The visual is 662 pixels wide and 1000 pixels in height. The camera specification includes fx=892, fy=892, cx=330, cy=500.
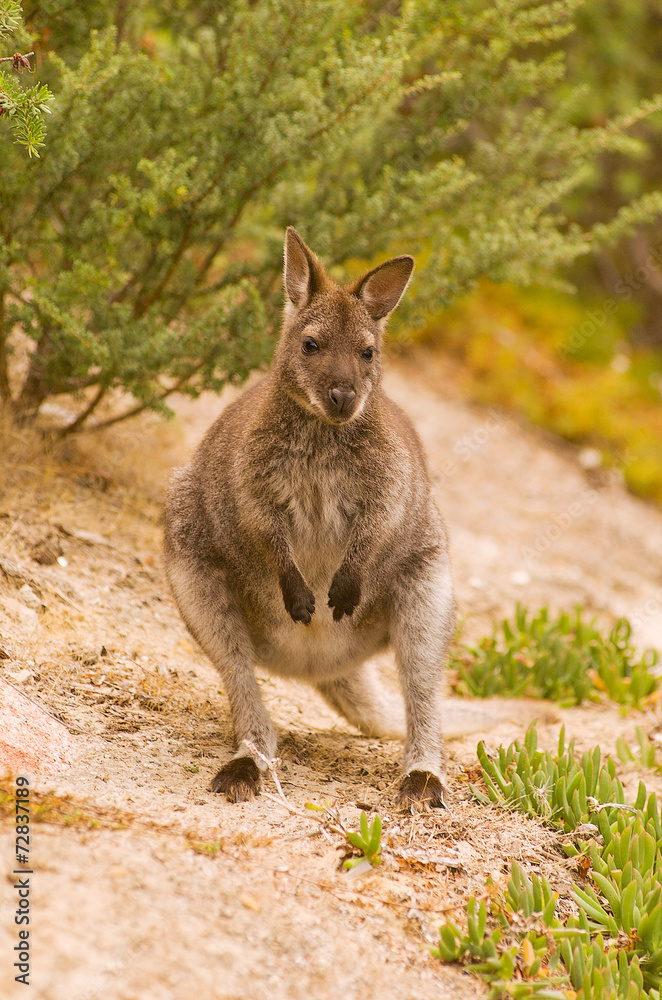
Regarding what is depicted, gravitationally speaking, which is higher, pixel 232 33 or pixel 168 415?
pixel 232 33

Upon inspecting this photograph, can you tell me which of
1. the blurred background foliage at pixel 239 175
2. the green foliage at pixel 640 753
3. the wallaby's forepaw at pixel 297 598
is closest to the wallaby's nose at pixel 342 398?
the wallaby's forepaw at pixel 297 598

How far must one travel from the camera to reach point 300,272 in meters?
3.56

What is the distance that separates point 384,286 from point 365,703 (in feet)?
6.24

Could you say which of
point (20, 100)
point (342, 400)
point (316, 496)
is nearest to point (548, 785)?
point (316, 496)

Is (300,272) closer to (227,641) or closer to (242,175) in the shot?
(242,175)

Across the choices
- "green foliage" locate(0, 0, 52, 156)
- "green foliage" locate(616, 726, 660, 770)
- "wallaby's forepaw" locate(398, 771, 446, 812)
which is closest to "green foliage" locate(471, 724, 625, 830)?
"wallaby's forepaw" locate(398, 771, 446, 812)

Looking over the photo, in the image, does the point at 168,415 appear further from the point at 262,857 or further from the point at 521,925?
the point at 521,925

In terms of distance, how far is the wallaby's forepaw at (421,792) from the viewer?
3.26 metres

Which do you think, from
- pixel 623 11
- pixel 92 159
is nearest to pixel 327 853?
pixel 92 159

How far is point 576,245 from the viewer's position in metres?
5.33

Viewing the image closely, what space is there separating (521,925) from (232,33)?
4.57 metres

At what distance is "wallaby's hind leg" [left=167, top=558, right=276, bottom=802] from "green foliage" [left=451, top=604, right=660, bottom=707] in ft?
6.53

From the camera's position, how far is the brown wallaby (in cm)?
338

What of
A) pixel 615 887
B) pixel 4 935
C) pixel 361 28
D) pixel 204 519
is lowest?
pixel 4 935
